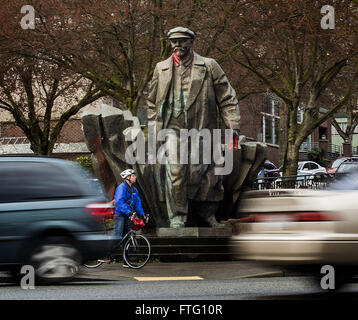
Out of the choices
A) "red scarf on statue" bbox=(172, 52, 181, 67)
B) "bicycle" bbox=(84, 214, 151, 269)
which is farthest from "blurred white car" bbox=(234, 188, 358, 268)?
"red scarf on statue" bbox=(172, 52, 181, 67)

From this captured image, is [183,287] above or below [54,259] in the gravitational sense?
below

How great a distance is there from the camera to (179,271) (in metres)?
13.6

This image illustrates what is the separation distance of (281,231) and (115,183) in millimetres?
8386

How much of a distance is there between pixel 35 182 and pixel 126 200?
525 centimetres

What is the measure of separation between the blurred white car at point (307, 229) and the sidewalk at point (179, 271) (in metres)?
3.18

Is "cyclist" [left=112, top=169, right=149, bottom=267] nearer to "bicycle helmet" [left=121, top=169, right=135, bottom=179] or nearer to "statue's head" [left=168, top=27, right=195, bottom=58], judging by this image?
"bicycle helmet" [left=121, top=169, right=135, bottom=179]

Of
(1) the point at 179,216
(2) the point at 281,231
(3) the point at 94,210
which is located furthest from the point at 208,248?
(2) the point at 281,231

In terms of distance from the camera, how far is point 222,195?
15930mm

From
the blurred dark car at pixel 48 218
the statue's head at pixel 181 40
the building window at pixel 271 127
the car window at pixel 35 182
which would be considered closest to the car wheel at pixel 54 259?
the blurred dark car at pixel 48 218

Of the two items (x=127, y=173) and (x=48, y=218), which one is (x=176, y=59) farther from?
(x=48, y=218)

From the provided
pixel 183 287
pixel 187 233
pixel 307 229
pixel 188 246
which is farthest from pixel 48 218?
pixel 187 233

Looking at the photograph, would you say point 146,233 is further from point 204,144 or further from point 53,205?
point 53,205
